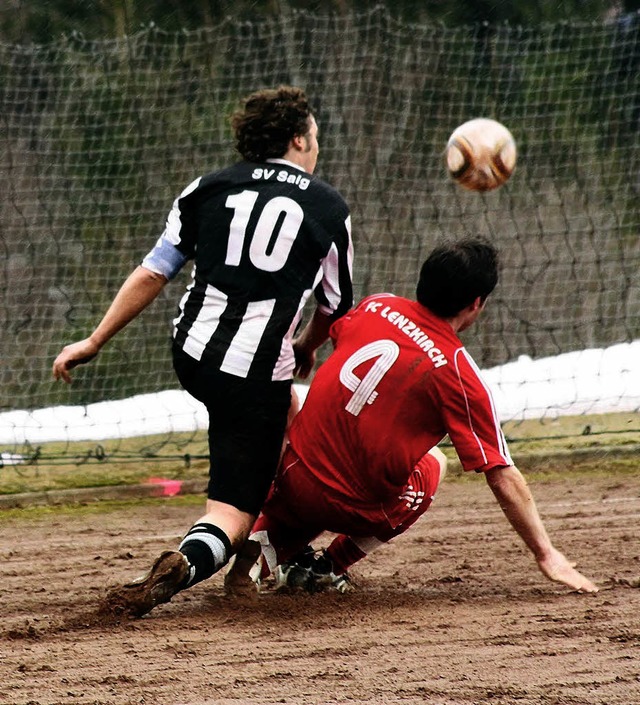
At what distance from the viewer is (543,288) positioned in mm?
10695

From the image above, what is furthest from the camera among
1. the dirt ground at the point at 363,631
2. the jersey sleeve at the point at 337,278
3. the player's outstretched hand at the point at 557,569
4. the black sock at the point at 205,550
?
the jersey sleeve at the point at 337,278

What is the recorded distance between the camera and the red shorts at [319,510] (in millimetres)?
4879

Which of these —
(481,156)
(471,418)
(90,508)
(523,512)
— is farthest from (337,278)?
(90,508)

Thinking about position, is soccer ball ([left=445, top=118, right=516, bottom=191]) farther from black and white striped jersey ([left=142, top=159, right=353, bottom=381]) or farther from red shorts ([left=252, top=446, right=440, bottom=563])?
red shorts ([left=252, top=446, right=440, bottom=563])

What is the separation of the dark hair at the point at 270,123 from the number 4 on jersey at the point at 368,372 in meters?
0.89

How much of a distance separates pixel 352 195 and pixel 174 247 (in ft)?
16.6

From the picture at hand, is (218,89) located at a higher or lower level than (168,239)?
higher

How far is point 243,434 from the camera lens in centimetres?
487

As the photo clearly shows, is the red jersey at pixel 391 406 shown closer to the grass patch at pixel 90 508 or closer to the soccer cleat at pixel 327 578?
the soccer cleat at pixel 327 578

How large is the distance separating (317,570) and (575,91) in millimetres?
7166

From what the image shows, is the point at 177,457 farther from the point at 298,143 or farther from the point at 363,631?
the point at 363,631

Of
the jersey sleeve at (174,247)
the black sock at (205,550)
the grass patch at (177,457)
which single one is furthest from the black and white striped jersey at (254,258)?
the grass patch at (177,457)

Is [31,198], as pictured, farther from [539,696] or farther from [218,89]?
[539,696]

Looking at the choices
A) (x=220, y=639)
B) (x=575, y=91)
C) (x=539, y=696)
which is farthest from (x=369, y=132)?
(x=539, y=696)
